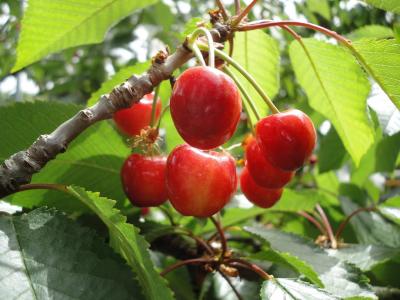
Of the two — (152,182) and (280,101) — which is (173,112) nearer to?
(152,182)

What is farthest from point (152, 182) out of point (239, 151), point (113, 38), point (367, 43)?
point (113, 38)

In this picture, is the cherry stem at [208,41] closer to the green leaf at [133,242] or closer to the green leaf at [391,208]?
the green leaf at [133,242]

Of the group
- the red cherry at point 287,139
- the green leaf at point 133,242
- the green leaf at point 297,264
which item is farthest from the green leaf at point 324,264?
the green leaf at point 133,242

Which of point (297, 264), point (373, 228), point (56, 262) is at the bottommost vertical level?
point (373, 228)

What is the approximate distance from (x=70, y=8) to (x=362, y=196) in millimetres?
1424

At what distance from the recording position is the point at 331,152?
1946mm

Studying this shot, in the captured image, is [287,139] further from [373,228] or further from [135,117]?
[373,228]

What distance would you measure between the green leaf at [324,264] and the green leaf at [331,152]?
0.55 meters

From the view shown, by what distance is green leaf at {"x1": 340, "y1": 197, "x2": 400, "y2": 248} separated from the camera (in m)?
1.77

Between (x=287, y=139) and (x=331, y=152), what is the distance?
1.00m

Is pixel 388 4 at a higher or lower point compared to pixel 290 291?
higher

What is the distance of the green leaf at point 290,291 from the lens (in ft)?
3.16

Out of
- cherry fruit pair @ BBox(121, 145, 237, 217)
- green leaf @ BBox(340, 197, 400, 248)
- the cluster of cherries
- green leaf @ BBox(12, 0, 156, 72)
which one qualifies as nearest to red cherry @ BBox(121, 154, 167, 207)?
the cluster of cherries

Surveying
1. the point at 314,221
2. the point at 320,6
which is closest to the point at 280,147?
the point at 314,221
